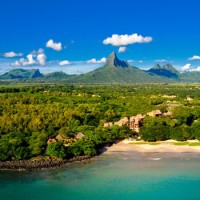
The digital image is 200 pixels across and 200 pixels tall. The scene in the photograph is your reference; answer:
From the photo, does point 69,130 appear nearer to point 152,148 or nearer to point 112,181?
point 152,148

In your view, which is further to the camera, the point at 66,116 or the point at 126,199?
the point at 66,116

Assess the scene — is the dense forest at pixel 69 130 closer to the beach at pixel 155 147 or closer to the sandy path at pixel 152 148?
the beach at pixel 155 147

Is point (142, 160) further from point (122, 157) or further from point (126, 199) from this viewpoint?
point (126, 199)

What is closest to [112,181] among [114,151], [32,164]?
[32,164]

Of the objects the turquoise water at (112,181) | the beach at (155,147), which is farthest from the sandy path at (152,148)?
the turquoise water at (112,181)

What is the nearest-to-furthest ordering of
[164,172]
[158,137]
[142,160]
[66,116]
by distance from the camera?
1. [164,172]
2. [142,160]
3. [158,137]
4. [66,116]

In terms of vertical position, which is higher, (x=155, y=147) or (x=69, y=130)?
(x=69, y=130)

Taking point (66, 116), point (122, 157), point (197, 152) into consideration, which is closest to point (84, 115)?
point (66, 116)

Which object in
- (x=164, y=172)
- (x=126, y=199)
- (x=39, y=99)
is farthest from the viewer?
(x=39, y=99)
